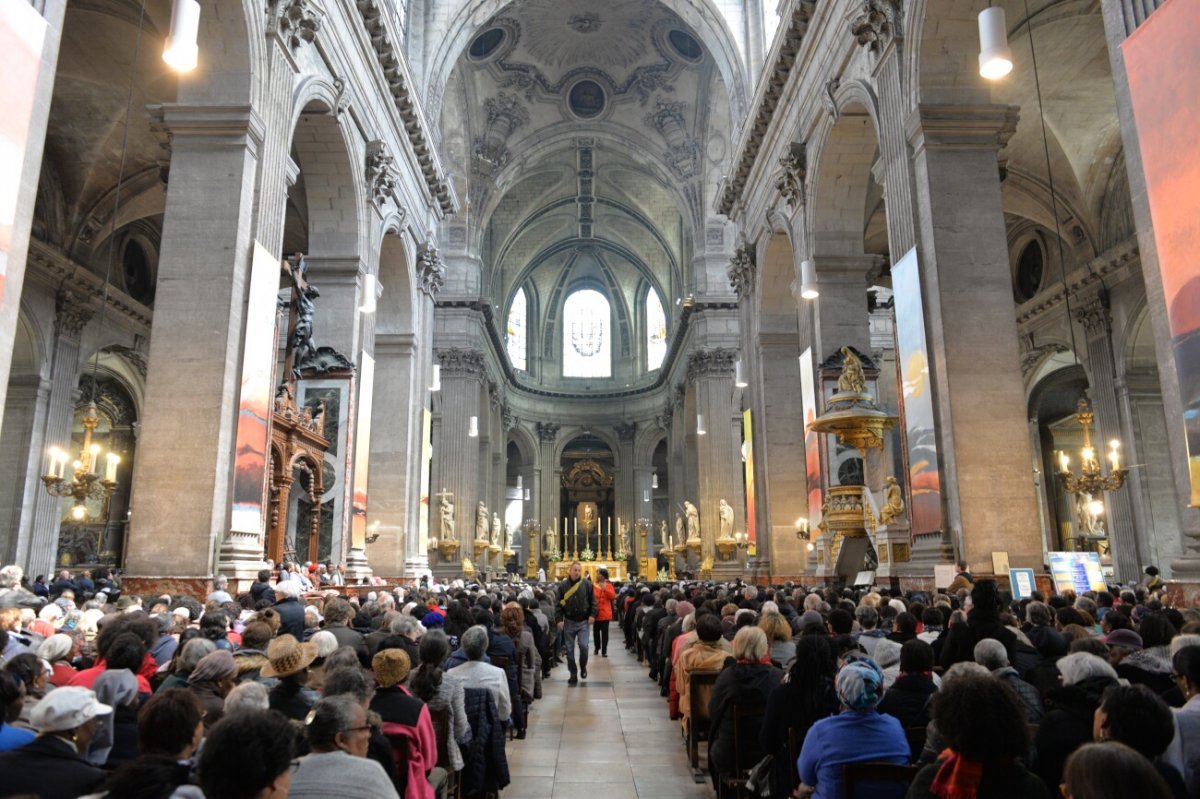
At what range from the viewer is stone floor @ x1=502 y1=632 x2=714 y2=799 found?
5789 millimetres

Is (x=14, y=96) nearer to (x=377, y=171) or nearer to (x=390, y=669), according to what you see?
(x=390, y=669)

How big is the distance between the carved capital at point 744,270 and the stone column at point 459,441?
1244 cm

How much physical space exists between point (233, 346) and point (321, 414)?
4.69 m

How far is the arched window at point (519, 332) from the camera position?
145ft

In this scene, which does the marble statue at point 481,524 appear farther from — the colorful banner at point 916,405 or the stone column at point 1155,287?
the stone column at point 1155,287

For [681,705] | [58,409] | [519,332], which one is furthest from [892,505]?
[519,332]

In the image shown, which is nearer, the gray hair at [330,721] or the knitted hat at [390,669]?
the gray hair at [330,721]

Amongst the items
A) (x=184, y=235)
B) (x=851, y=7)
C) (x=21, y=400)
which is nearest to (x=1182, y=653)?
(x=184, y=235)

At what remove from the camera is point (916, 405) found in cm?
1051

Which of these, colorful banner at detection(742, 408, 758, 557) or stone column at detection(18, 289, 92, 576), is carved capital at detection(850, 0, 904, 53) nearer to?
colorful banner at detection(742, 408, 758, 557)

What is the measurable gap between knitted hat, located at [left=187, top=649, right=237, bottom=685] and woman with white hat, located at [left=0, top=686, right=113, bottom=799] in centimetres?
115

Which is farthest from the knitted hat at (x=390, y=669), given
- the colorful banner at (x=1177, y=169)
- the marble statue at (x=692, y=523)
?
the marble statue at (x=692, y=523)

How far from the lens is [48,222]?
18.4 meters

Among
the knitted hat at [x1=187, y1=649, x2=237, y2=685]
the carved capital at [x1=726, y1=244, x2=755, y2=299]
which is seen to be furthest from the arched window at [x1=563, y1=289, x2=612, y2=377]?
the knitted hat at [x1=187, y1=649, x2=237, y2=685]
